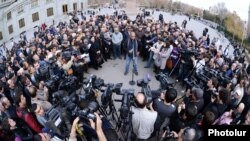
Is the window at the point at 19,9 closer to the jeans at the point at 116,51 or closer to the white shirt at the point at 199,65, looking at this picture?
the jeans at the point at 116,51

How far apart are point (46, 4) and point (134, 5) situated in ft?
33.1

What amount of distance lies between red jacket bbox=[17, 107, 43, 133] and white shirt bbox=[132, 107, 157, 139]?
2132mm

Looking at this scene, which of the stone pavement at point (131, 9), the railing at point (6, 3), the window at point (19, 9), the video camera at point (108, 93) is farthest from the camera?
the stone pavement at point (131, 9)

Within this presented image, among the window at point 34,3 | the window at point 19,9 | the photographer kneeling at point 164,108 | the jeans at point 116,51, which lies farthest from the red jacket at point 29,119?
the window at point 34,3

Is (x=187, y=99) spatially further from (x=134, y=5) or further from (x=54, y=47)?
(x=134, y=5)

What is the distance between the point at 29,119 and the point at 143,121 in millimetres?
2475

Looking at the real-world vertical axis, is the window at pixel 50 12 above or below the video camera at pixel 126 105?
above

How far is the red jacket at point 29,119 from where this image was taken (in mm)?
6514

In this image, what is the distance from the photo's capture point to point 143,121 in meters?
6.19

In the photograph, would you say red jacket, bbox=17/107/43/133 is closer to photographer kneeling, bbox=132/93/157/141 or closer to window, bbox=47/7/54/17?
photographer kneeling, bbox=132/93/157/141

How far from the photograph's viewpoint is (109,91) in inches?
314

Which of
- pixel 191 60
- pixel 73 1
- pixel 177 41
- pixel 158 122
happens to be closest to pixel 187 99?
pixel 158 122

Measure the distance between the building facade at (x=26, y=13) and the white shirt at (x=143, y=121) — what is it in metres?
25.9

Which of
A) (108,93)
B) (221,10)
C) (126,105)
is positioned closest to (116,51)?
(108,93)
